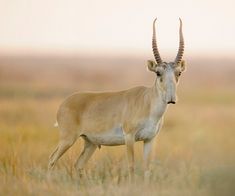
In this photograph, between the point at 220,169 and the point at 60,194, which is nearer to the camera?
the point at 60,194

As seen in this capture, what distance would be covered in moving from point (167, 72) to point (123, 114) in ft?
4.43

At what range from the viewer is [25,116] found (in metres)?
36.0

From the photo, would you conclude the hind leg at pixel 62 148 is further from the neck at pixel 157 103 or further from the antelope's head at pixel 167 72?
the antelope's head at pixel 167 72

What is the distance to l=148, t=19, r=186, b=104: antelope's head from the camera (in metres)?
17.1

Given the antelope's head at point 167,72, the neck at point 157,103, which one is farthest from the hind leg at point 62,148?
the antelope's head at point 167,72

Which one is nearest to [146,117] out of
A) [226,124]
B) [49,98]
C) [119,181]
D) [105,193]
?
[119,181]

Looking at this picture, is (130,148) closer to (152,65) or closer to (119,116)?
(119,116)

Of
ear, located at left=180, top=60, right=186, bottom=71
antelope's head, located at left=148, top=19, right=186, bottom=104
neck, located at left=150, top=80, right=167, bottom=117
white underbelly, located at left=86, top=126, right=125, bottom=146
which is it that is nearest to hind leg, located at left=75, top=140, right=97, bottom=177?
white underbelly, located at left=86, top=126, right=125, bottom=146

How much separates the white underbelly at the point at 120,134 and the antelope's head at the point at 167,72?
0.59 m

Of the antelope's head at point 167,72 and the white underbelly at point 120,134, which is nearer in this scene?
the antelope's head at point 167,72

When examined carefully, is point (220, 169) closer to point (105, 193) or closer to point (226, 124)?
point (105, 193)

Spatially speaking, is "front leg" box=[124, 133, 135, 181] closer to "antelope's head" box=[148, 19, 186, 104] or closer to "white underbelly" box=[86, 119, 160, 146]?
"white underbelly" box=[86, 119, 160, 146]

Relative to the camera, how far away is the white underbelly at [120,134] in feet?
58.4

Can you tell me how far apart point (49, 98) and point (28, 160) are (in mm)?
26139
